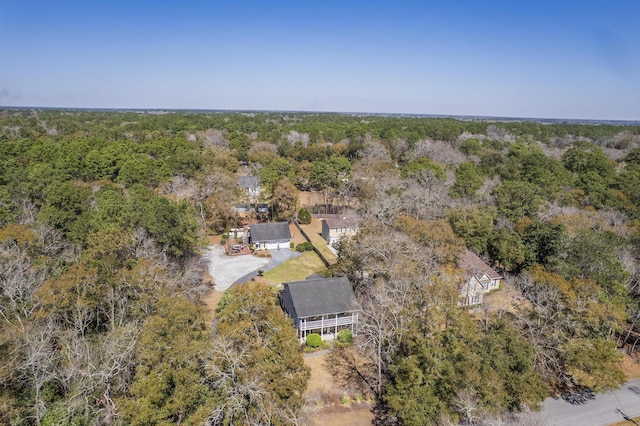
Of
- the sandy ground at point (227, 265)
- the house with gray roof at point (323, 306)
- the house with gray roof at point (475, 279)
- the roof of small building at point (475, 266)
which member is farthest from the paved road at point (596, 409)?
the sandy ground at point (227, 265)

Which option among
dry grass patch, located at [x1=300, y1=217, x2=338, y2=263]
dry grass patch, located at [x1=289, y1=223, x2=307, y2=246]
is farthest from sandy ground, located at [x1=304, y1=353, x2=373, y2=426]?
dry grass patch, located at [x1=289, y1=223, x2=307, y2=246]

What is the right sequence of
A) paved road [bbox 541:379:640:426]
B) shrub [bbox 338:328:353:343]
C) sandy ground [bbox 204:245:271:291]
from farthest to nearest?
sandy ground [bbox 204:245:271:291]
shrub [bbox 338:328:353:343]
paved road [bbox 541:379:640:426]

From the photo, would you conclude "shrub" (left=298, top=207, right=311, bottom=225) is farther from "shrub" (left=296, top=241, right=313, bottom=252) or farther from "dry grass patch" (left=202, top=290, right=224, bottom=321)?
"dry grass patch" (left=202, top=290, right=224, bottom=321)

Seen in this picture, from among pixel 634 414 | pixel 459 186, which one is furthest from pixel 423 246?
pixel 459 186

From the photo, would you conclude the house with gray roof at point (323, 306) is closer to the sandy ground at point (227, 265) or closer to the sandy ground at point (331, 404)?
the sandy ground at point (331, 404)

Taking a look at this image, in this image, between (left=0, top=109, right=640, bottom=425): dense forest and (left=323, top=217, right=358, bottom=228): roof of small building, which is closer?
(left=0, top=109, right=640, bottom=425): dense forest
